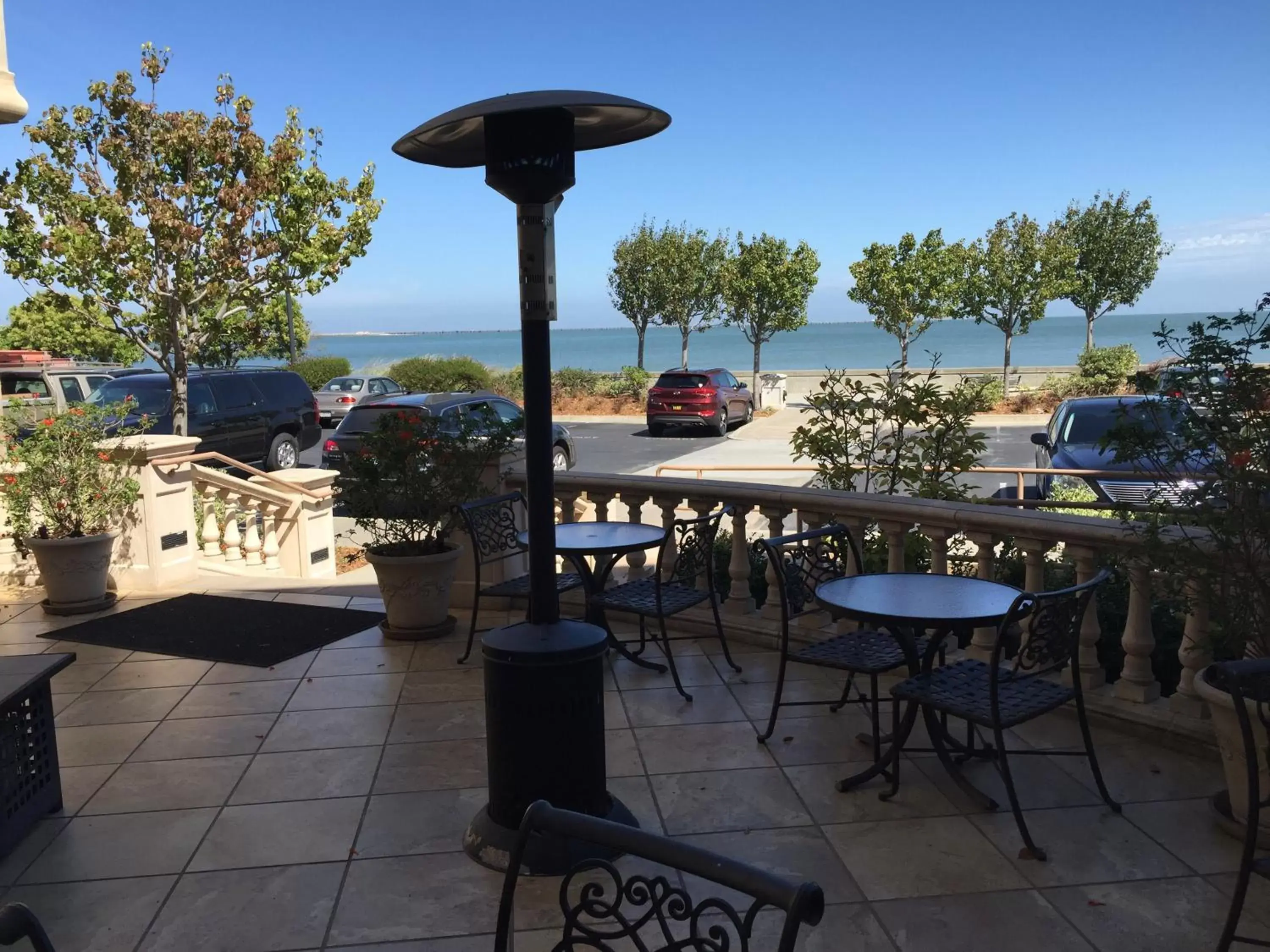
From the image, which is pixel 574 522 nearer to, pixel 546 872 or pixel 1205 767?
pixel 546 872

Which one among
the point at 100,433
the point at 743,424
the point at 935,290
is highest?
the point at 935,290

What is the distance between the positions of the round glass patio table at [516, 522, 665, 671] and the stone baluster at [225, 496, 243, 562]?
4.50 metres

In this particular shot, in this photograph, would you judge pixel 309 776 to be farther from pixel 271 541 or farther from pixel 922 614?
pixel 271 541

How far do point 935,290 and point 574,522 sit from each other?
2849 cm

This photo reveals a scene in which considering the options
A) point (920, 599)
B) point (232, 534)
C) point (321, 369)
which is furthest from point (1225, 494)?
point (321, 369)

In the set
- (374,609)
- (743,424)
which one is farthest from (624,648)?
(743,424)

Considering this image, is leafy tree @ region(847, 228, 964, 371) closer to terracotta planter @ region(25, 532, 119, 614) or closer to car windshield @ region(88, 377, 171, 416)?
car windshield @ region(88, 377, 171, 416)

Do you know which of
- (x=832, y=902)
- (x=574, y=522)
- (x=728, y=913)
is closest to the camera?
(x=728, y=913)

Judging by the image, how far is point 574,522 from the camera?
614 centimetres

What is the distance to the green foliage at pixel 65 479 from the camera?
267 inches

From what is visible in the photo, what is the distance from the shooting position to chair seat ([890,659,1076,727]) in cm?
343

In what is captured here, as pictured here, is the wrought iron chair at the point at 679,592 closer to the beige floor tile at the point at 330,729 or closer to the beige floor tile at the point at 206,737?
the beige floor tile at the point at 330,729

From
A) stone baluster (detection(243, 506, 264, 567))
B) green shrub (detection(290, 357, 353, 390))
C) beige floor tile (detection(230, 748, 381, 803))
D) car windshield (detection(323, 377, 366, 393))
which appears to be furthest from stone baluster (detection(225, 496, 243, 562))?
green shrub (detection(290, 357, 353, 390))

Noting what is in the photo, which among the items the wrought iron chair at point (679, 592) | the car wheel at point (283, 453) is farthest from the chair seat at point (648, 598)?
the car wheel at point (283, 453)
